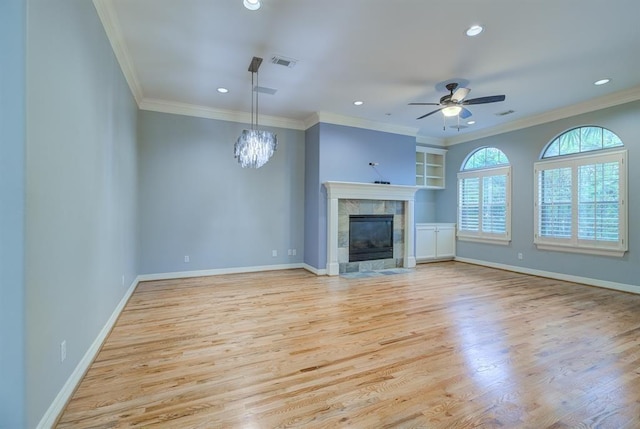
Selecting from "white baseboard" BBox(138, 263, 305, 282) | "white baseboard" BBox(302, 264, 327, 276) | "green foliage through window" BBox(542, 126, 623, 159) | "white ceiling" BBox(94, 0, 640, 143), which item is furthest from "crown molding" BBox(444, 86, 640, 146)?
"white baseboard" BBox(138, 263, 305, 282)

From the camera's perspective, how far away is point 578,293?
454cm

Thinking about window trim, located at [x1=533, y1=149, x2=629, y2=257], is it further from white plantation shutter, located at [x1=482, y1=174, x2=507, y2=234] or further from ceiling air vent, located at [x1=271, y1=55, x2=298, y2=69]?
ceiling air vent, located at [x1=271, y1=55, x2=298, y2=69]

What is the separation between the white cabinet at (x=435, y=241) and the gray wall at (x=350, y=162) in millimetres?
1263

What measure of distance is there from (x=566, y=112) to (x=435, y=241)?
352 cm

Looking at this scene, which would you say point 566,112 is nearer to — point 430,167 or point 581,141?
point 581,141

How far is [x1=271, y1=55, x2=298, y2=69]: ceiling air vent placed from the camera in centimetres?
354

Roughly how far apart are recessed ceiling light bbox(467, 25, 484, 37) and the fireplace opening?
11.8ft

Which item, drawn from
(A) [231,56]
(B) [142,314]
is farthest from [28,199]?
(A) [231,56]

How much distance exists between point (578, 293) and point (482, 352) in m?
3.23

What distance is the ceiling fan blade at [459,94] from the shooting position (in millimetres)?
4015

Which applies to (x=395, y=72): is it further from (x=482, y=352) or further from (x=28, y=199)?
(x=28, y=199)

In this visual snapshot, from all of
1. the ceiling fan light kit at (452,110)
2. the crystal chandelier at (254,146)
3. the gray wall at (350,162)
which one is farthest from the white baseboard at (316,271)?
the ceiling fan light kit at (452,110)

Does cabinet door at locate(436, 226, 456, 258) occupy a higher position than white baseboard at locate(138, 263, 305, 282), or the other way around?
cabinet door at locate(436, 226, 456, 258)

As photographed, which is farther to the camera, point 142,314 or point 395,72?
point 395,72
